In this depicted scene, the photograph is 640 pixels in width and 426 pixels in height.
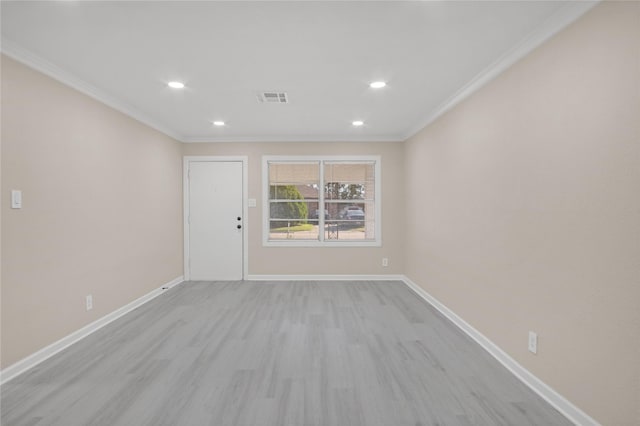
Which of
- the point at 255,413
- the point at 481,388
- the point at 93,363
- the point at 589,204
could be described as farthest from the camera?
the point at 93,363

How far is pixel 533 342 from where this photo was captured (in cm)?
Answer: 213

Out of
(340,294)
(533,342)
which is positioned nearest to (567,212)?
(533,342)

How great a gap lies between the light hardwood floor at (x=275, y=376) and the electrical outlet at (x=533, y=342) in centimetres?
28

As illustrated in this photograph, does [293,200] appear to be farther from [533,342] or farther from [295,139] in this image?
[533,342]

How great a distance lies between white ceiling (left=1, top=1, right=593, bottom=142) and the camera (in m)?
1.83

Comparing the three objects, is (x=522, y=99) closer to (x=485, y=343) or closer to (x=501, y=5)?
(x=501, y=5)

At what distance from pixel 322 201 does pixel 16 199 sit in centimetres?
378

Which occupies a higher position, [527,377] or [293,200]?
[293,200]

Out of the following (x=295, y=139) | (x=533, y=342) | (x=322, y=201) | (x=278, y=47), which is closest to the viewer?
(x=533, y=342)

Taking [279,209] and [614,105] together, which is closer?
[614,105]

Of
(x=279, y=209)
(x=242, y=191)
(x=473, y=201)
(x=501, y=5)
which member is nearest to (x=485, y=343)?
(x=473, y=201)

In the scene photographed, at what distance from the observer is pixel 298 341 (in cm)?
286

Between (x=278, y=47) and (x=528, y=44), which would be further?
(x=278, y=47)

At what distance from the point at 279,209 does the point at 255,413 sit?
3.67 metres
